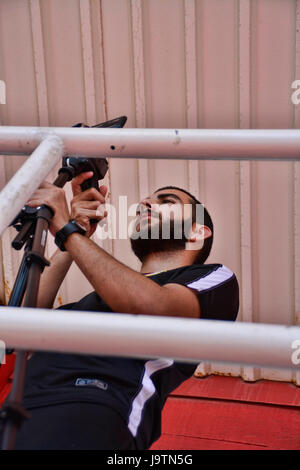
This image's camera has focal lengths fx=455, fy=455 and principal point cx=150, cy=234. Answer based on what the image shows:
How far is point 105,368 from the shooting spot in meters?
1.07

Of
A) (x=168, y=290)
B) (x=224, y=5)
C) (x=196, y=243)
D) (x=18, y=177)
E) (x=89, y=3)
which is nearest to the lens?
(x=18, y=177)

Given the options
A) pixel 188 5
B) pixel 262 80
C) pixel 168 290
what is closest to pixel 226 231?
pixel 262 80

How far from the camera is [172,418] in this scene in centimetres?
215

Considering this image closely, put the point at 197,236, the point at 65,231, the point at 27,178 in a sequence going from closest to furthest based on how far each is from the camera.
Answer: the point at 27,178 → the point at 65,231 → the point at 197,236

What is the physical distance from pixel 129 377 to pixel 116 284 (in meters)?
0.23

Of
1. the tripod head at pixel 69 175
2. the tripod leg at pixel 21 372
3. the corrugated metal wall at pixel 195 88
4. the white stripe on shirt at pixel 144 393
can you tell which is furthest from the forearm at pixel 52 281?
the corrugated metal wall at pixel 195 88

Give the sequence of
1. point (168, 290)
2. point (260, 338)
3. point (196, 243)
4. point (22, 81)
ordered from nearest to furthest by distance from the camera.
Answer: point (260, 338) → point (168, 290) → point (196, 243) → point (22, 81)

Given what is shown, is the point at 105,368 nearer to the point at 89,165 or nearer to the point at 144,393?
the point at 144,393

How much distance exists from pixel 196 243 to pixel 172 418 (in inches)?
40.8

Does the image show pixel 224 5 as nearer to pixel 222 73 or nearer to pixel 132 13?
pixel 222 73

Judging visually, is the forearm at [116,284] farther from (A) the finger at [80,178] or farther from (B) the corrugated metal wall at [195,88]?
(B) the corrugated metal wall at [195,88]

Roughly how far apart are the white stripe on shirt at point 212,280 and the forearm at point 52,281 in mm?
464

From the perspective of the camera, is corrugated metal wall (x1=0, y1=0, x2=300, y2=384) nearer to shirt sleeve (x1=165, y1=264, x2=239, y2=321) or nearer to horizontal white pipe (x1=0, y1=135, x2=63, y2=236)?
shirt sleeve (x1=165, y1=264, x2=239, y2=321)

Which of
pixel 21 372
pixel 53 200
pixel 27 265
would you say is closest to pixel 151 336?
pixel 21 372
